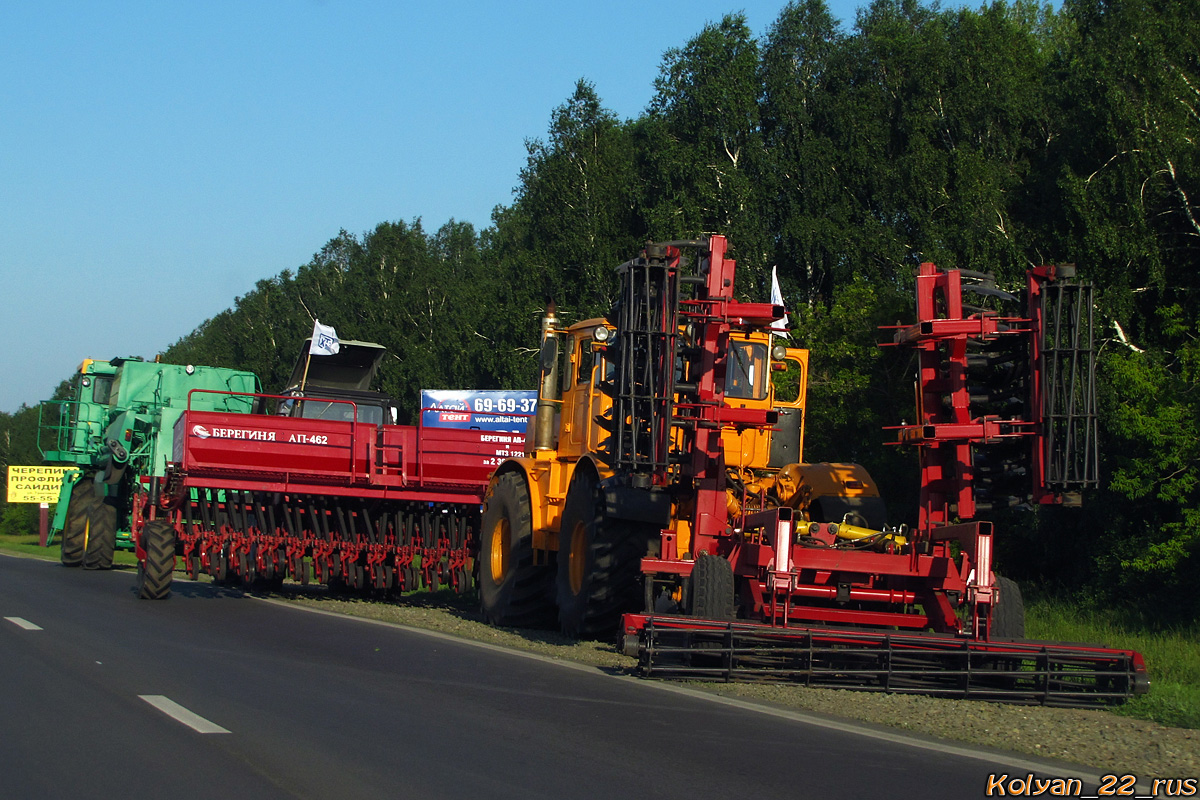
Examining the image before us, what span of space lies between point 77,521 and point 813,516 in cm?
1914

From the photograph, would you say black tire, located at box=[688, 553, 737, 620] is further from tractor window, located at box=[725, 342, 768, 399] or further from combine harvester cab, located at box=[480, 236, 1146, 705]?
tractor window, located at box=[725, 342, 768, 399]

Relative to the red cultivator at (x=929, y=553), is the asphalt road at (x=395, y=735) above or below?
below

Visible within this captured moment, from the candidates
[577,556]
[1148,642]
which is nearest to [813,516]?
[577,556]

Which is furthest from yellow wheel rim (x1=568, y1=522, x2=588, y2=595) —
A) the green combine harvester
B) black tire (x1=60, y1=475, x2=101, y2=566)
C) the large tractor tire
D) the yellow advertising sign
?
the yellow advertising sign

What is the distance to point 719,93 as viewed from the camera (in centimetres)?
3762

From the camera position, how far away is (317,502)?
1753 cm

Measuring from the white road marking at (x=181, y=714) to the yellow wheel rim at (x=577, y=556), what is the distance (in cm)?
512

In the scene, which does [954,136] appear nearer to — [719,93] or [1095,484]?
[719,93]

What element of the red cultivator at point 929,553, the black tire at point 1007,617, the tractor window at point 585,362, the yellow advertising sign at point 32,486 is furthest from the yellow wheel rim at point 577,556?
the yellow advertising sign at point 32,486

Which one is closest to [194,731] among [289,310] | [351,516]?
[351,516]

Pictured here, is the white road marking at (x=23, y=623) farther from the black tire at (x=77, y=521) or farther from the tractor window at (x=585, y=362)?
the black tire at (x=77, y=521)

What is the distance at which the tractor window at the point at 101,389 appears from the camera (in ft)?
82.4

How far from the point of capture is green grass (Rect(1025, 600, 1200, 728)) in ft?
29.4

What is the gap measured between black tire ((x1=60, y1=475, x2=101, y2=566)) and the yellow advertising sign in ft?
89.3
